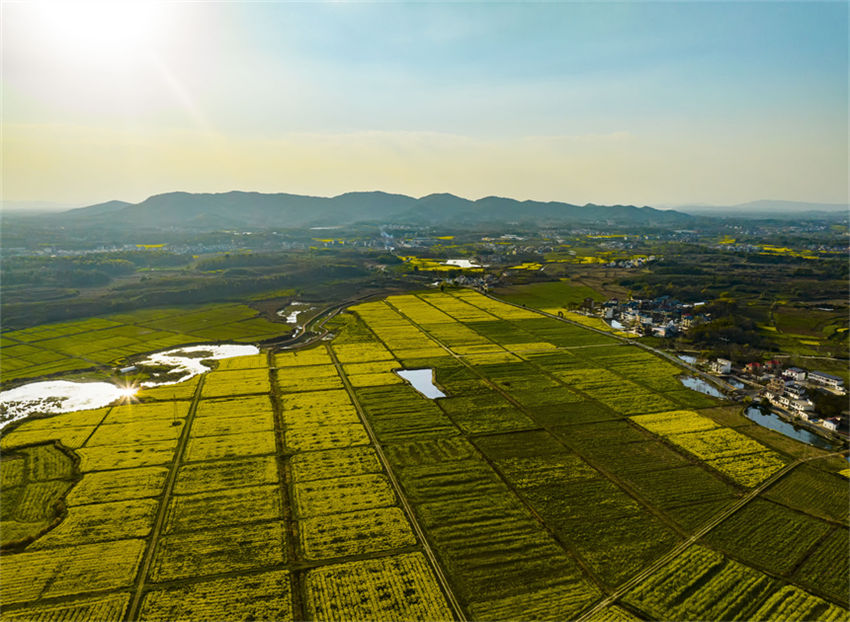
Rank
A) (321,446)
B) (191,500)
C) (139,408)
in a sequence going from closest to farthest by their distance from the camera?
1. (191,500)
2. (321,446)
3. (139,408)

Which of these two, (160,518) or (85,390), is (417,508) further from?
(85,390)

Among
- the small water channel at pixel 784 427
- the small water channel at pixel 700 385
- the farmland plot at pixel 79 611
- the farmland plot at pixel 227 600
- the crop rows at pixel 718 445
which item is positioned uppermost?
the farmland plot at pixel 79 611

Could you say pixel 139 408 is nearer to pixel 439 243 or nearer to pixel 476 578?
pixel 476 578

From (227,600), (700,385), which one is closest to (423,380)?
(700,385)

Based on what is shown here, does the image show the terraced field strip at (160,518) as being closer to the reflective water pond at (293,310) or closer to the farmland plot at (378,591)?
the farmland plot at (378,591)

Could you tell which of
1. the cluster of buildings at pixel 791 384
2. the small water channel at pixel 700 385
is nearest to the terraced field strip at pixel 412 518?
the small water channel at pixel 700 385

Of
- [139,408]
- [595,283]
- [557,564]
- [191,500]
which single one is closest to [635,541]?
[557,564]

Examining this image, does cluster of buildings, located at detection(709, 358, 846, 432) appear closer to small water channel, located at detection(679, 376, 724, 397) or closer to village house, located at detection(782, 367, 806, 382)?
village house, located at detection(782, 367, 806, 382)
